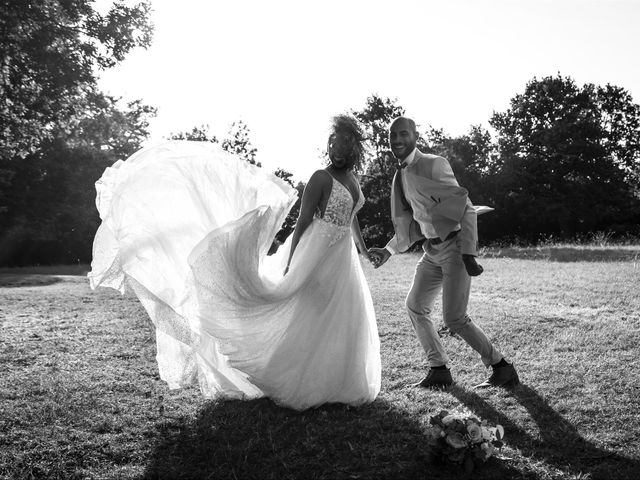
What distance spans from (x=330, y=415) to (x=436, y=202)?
94.6 inches

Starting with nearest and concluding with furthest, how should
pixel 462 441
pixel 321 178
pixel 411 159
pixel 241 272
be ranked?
1. pixel 462 441
2. pixel 241 272
3. pixel 321 178
4. pixel 411 159

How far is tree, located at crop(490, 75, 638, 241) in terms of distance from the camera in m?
48.1

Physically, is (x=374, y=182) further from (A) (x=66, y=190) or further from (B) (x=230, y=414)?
(B) (x=230, y=414)

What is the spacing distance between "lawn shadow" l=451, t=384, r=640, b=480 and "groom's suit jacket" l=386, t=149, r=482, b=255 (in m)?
1.57

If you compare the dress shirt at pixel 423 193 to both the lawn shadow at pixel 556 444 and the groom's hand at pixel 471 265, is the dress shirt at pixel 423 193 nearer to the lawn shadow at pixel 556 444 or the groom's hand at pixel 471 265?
the groom's hand at pixel 471 265

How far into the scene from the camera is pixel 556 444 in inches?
183

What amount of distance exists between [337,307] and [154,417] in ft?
6.73

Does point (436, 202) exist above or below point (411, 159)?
below

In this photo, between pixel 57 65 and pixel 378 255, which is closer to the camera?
pixel 378 255

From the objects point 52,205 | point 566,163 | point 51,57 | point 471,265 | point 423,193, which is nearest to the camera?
point 471,265

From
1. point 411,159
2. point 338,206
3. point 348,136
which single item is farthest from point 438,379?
point 348,136

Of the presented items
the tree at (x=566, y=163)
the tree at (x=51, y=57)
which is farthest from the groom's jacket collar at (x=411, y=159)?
the tree at (x=566, y=163)

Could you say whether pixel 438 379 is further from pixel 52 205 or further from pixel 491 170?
pixel 491 170

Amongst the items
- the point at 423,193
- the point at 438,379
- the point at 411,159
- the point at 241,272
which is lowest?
the point at 438,379
